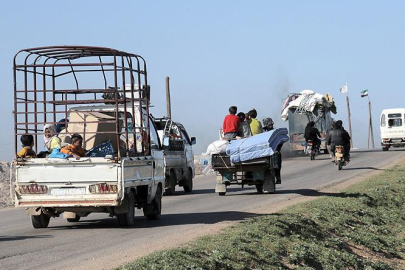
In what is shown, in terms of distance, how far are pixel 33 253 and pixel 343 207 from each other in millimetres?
9858

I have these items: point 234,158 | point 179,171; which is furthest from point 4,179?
point 234,158

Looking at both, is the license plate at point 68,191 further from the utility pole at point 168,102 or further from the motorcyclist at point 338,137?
the utility pole at point 168,102

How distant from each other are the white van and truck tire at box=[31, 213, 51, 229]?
4322 cm

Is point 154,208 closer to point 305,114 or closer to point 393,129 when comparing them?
point 305,114

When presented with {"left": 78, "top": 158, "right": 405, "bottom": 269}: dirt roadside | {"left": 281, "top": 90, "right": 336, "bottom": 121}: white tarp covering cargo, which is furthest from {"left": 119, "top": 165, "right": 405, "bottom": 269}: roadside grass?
{"left": 281, "top": 90, "right": 336, "bottom": 121}: white tarp covering cargo

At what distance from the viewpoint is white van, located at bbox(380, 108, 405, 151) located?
5741 cm

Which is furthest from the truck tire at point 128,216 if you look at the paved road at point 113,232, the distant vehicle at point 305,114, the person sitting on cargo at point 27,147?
the distant vehicle at point 305,114

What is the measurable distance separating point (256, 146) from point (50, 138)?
6.52 meters

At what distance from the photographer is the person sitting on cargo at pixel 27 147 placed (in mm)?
16328

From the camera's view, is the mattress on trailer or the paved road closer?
the paved road

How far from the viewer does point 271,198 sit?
929 inches

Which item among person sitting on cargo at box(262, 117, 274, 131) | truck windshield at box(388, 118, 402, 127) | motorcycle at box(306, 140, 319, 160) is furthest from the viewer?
truck windshield at box(388, 118, 402, 127)

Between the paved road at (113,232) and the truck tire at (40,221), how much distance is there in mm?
144

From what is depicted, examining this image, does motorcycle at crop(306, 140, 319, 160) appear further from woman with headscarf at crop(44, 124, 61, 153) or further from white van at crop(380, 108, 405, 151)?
woman with headscarf at crop(44, 124, 61, 153)
